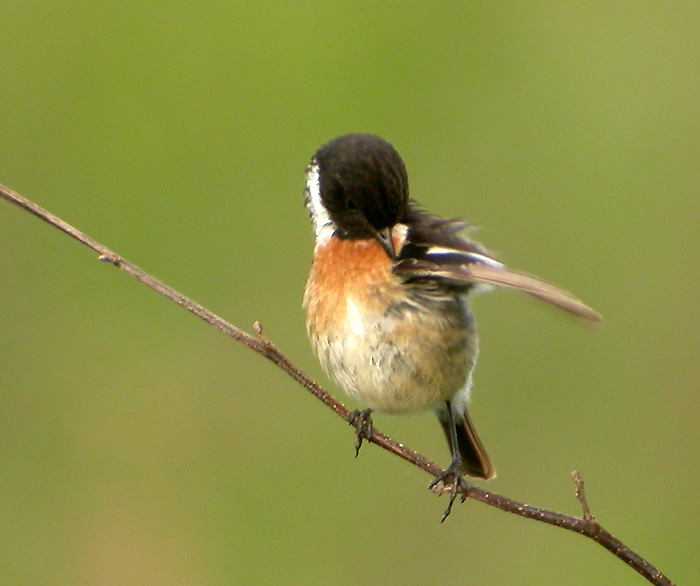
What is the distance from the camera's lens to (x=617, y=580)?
6797 mm

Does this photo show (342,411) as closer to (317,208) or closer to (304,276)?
(317,208)

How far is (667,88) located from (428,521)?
10.4ft

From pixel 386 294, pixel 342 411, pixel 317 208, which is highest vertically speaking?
pixel 317 208

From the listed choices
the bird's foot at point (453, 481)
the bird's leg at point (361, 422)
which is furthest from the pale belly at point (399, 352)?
the bird's foot at point (453, 481)

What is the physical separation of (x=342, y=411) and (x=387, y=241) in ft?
2.48

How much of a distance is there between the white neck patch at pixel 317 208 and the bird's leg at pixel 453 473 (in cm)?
78

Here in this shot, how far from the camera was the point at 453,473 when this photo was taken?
15.3 ft

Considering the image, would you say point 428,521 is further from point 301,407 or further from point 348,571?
point 301,407

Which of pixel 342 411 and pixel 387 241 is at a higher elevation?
pixel 387 241

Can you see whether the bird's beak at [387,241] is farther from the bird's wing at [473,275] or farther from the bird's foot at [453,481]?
the bird's foot at [453,481]

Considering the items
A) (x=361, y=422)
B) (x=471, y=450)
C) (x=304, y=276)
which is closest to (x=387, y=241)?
(x=361, y=422)

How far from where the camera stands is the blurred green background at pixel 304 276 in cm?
659

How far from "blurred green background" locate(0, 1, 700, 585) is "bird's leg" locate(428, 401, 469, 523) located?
1.30m

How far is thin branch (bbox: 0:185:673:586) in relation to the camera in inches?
135
